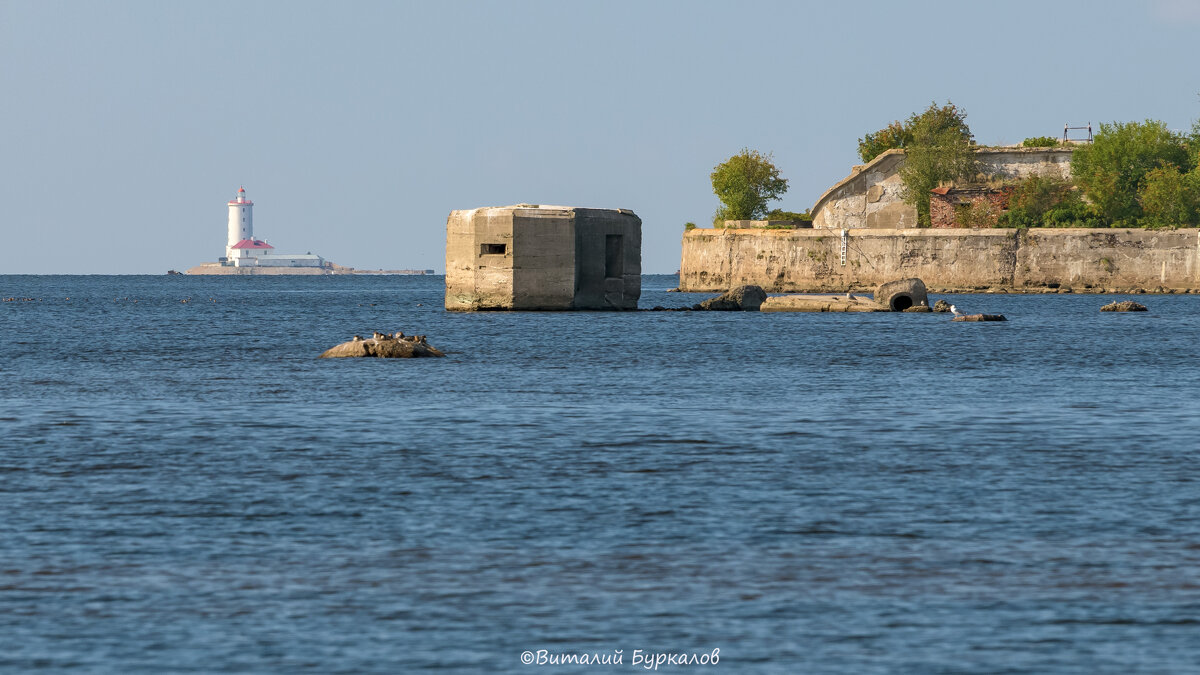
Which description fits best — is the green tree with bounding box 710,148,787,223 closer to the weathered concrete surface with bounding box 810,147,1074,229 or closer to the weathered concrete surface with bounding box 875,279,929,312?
the weathered concrete surface with bounding box 810,147,1074,229

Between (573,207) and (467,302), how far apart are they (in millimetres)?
5752

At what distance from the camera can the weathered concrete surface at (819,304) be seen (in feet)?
214

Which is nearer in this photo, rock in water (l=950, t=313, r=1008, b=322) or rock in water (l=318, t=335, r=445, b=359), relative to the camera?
rock in water (l=318, t=335, r=445, b=359)

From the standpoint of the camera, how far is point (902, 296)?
2552 inches

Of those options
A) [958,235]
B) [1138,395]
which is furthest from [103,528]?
[958,235]

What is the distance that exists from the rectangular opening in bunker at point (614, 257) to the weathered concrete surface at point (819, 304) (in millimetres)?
7330

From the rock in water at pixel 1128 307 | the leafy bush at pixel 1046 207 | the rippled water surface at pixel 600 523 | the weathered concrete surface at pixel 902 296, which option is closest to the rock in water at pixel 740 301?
the weathered concrete surface at pixel 902 296

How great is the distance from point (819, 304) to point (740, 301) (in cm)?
370

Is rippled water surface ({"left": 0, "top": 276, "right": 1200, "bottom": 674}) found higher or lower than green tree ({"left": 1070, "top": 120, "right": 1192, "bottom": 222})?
lower

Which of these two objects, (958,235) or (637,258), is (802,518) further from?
(958,235)

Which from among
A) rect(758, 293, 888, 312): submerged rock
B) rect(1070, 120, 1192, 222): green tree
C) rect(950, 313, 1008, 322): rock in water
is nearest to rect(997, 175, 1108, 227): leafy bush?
rect(1070, 120, 1192, 222): green tree

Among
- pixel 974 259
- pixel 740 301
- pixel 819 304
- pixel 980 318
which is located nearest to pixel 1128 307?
pixel 980 318

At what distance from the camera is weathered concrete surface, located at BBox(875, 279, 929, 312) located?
64812 mm

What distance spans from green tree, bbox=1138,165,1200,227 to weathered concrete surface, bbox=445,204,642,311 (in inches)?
1673
